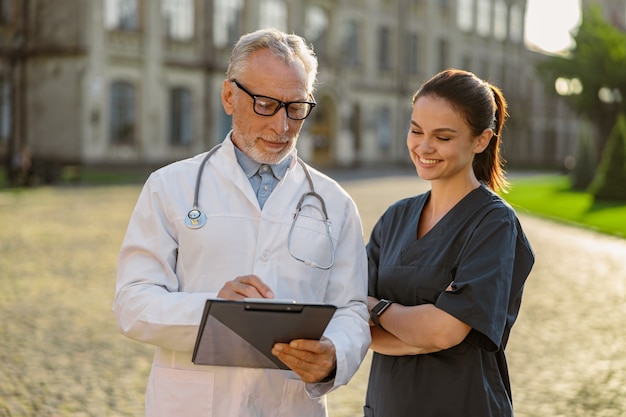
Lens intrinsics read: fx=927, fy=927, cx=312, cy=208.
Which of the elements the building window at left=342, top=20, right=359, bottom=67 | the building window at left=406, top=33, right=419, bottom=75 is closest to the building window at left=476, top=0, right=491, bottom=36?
the building window at left=406, top=33, right=419, bottom=75

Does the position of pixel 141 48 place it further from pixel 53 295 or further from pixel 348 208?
pixel 348 208

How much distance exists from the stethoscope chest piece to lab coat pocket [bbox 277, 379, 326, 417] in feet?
1.75

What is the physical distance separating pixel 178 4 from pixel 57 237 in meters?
23.9

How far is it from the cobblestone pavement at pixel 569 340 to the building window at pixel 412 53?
36785mm

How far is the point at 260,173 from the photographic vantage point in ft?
9.39

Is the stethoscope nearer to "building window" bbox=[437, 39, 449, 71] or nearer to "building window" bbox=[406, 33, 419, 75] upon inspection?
"building window" bbox=[406, 33, 419, 75]

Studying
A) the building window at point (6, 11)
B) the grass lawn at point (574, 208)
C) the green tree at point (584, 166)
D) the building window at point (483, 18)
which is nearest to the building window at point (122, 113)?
the building window at point (6, 11)

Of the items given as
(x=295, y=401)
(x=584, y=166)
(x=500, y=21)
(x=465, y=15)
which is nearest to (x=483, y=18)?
(x=500, y=21)

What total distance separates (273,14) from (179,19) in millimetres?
5683

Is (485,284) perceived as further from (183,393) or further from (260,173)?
(183,393)

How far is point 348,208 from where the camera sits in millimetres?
2904

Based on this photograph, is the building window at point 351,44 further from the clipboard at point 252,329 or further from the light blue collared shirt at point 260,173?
the clipboard at point 252,329

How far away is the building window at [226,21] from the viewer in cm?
3834

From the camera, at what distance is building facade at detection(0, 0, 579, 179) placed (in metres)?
34.2
